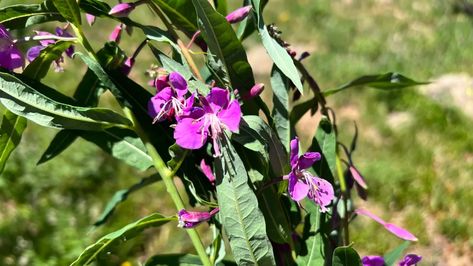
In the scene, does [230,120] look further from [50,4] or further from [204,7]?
[50,4]

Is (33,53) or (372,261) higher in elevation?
(33,53)

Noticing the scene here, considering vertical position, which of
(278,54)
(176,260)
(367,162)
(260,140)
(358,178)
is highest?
(278,54)

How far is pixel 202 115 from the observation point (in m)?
1.02

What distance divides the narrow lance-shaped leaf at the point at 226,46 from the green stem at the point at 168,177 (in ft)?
0.60

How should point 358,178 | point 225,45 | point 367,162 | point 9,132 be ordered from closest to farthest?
point 225,45, point 9,132, point 358,178, point 367,162

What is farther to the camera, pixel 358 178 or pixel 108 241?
pixel 358 178

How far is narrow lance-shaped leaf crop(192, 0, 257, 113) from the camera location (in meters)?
1.04

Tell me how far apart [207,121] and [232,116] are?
0.04 meters

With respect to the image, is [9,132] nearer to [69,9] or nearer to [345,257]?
[69,9]

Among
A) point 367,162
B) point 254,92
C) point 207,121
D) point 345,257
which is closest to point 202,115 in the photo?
point 207,121

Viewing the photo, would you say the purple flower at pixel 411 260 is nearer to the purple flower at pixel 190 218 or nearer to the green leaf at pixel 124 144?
the purple flower at pixel 190 218

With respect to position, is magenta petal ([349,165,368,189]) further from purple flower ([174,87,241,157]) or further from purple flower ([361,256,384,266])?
purple flower ([174,87,241,157])

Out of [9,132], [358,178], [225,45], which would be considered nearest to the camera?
[225,45]

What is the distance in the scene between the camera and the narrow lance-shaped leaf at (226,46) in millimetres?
1039
